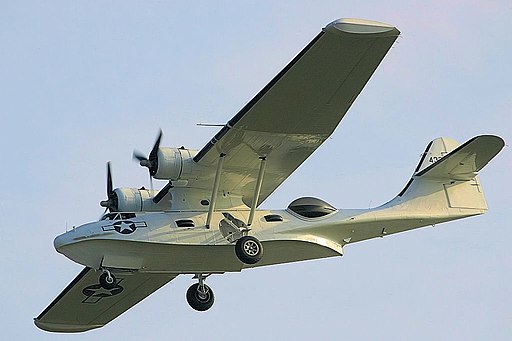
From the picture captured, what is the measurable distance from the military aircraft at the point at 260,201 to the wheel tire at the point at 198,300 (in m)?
0.03

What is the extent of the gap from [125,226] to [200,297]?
9.92 feet

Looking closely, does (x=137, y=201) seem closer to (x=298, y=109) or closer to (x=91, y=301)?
(x=91, y=301)

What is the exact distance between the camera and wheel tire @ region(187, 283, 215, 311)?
2739 centimetres

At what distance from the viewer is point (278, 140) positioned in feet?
83.6

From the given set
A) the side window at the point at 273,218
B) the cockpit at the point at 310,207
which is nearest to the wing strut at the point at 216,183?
the side window at the point at 273,218

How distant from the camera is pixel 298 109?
24484mm

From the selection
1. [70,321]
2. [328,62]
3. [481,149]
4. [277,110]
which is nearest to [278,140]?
[277,110]

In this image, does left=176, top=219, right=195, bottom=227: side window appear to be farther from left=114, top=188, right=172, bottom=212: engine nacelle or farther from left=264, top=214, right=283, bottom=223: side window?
left=264, top=214, right=283, bottom=223: side window

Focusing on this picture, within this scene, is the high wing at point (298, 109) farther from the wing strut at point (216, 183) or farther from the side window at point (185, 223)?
the side window at point (185, 223)

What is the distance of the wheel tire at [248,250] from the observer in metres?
25.3

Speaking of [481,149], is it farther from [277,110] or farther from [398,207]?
[277,110]

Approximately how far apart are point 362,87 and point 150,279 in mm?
8488

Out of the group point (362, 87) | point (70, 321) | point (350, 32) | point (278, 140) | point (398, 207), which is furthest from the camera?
point (70, 321)

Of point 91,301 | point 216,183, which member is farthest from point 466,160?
point 91,301
